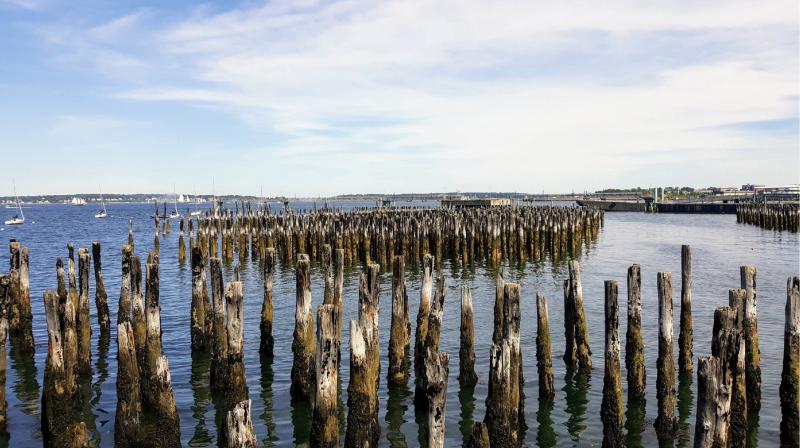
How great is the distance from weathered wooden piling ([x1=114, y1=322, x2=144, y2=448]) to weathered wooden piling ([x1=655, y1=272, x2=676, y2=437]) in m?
7.64

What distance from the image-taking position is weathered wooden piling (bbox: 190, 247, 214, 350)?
1398 cm

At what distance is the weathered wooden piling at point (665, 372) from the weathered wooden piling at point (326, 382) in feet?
16.3

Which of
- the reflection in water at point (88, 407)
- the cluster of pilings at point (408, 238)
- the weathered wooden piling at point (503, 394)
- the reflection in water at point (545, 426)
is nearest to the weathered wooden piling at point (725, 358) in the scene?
the weathered wooden piling at point (503, 394)

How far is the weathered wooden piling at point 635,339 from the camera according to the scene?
10.4m

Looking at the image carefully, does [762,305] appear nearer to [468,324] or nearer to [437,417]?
[468,324]

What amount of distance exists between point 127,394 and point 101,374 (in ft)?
14.8

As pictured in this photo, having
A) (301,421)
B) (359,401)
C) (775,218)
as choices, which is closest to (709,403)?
(359,401)

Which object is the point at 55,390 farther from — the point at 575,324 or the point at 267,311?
the point at 575,324

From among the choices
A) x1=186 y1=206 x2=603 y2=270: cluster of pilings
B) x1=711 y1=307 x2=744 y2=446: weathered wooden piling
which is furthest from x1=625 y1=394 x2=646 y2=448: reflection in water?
x1=186 y1=206 x2=603 y2=270: cluster of pilings

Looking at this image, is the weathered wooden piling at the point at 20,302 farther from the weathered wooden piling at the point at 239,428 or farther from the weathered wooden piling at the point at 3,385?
the weathered wooden piling at the point at 239,428

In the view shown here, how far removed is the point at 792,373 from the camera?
9.65 meters

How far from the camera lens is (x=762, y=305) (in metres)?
19.5

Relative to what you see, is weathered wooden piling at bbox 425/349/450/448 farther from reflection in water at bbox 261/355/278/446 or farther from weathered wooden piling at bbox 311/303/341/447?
reflection in water at bbox 261/355/278/446

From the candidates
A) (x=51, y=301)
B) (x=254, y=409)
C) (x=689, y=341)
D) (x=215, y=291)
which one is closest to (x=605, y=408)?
(x=689, y=341)
